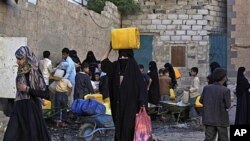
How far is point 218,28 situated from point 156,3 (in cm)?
262

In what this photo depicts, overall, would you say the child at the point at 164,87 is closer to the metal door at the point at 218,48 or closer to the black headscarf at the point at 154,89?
the black headscarf at the point at 154,89

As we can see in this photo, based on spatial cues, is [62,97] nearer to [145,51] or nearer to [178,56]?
[145,51]

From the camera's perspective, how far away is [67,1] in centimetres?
1617

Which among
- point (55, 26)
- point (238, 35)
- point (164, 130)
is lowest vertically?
point (164, 130)

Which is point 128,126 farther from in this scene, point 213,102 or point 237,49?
point 237,49

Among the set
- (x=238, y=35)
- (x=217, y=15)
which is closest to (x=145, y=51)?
(x=217, y=15)

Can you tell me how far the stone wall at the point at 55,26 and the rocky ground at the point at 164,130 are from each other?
104 inches

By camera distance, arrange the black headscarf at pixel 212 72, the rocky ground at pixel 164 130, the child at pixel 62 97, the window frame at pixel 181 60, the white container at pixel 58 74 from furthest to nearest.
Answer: the window frame at pixel 181 60, the white container at pixel 58 74, the child at pixel 62 97, the rocky ground at pixel 164 130, the black headscarf at pixel 212 72

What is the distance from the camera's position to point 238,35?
21.7 m

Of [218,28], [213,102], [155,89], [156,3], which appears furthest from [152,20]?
[213,102]

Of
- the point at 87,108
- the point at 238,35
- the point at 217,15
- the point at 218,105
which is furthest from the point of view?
the point at 217,15

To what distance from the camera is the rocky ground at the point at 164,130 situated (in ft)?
33.7

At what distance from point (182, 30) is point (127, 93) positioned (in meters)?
15.3

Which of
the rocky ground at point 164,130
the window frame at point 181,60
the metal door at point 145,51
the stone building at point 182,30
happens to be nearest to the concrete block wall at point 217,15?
the stone building at point 182,30
